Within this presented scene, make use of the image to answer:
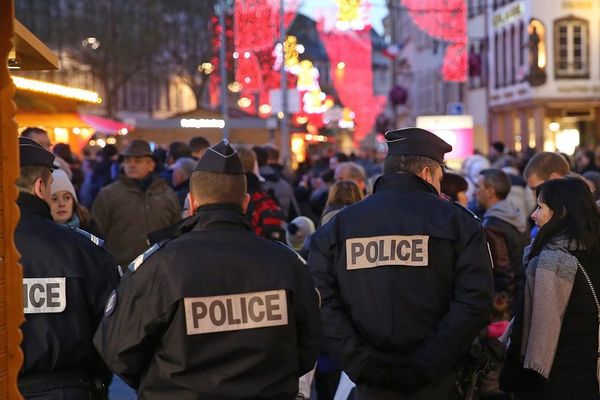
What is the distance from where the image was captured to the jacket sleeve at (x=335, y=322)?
552 cm

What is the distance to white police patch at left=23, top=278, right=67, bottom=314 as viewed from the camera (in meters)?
5.02

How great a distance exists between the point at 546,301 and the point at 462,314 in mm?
797

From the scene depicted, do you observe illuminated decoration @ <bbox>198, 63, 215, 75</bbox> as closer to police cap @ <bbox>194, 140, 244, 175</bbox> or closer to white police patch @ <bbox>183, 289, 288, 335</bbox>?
police cap @ <bbox>194, 140, 244, 175</bbox>

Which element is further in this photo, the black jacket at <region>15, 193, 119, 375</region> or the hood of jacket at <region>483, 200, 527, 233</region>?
the hood of jacket at <region>483, 200, 527, 233</region>

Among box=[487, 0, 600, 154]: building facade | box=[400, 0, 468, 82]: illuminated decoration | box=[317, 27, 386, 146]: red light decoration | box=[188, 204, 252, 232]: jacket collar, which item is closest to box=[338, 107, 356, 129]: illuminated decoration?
box=[317, 27, 386, 146]: red light decoration

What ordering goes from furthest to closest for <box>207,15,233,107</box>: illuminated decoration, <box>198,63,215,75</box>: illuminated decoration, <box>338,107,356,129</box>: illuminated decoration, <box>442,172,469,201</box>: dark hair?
<box>338,107,356,129</box>: illuminated decoration, <box>198,63,215,75</box>: illuminated decoration, <box>207,15,233,107</box>: illuminated decoration, <box>442,172,469,201</box>: dark hair

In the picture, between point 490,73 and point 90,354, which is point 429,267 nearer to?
point 90,354

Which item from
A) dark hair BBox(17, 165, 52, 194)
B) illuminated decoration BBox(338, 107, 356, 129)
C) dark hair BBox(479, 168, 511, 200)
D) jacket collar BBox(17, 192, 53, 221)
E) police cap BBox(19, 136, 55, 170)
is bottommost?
dark hair BBox(479, 168, 511, 200)

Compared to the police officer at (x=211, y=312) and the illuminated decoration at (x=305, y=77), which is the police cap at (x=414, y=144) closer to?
the police officer at (x=211, y=312)


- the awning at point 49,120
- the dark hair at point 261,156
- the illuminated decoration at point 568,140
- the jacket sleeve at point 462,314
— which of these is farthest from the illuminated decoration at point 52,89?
→ the illuminated decoration at point 568,140

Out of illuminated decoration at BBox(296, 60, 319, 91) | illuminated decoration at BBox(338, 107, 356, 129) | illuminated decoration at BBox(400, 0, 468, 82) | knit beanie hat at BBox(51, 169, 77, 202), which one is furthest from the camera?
illuminated decoration at BBox(338, 107, 356, 129)

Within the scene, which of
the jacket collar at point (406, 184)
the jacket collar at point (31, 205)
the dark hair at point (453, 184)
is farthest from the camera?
the dark hair at point (453, 184)

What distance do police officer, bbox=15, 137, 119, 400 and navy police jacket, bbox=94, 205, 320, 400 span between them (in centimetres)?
52

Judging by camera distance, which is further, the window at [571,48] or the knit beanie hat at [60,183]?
the window at [571,48]
